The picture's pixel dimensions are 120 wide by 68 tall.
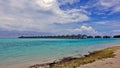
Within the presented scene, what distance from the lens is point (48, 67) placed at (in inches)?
721

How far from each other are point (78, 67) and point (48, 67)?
3.90 metres

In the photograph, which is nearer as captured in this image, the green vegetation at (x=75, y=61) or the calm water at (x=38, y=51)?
the green vegetation at (x=75, y=61)

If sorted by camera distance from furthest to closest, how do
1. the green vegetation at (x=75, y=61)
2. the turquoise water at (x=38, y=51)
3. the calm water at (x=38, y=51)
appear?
the turquoise water at (x=38, y=51) < the calm water at (x=38, y=51) < the green vegetation at (x=75, y=61)

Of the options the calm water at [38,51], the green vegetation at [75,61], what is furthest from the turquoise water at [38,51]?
the green vegetation at [75,61]

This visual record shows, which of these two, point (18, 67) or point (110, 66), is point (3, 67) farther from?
point (110, 66)

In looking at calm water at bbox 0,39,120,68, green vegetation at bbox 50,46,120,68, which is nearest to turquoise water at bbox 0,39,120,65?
calm water at bbox 0,39,120,68

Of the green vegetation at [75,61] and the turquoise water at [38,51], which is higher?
the green vegetation at [75,61]

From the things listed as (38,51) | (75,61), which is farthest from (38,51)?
(75,61)

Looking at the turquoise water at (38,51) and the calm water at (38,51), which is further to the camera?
the turquoise water at (38,51)

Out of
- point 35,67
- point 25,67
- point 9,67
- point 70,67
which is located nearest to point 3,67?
point 9,67

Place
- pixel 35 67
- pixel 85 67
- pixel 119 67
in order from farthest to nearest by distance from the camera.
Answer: pixel 35 67 < pixel 85 67 < pixel 119 67

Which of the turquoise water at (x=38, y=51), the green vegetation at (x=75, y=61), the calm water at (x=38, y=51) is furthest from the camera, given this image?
the turquoise water at (x=38, y=51)

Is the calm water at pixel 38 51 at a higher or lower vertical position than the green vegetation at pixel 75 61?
lower

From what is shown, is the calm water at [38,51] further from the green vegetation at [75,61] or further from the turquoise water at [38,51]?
the green vegetation at [75,61]
